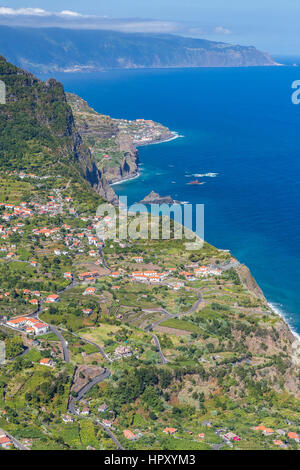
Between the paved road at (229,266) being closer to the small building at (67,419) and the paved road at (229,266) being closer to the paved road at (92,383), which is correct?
the paved road at (92,383)

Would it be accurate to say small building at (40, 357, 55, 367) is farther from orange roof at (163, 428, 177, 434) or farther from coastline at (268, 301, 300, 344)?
coastline at (268, 301, 300, 344)

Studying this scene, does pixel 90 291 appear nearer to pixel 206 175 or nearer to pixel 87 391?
pixel 87 391

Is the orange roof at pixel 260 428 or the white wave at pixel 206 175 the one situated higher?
the white wave at pixel 206 175

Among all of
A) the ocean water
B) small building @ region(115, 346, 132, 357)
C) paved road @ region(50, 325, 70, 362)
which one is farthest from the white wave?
small building @ region(115, 346, 132, 357)

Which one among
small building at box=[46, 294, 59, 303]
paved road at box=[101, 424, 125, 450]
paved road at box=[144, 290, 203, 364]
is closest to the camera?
paved road at box=[101, 424, 125, 450]

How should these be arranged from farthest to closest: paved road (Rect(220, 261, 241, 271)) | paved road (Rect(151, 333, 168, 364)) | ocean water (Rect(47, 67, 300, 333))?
ocean water (Rect(47, 67, 300, 333)) → paved road (Rect(220, 261, 241, 271)) → paved road (Rect(151, 333, 168, 364))

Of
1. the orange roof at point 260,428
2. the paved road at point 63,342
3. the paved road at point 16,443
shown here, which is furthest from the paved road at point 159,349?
the paved road at point 16,443

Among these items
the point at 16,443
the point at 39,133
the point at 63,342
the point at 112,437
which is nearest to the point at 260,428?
the point at 112,437

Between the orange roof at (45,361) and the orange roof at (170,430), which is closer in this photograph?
the orange roof at (170,430)
